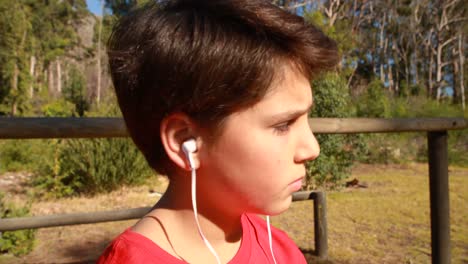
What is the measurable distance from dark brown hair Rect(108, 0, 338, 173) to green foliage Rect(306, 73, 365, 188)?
16.5ft

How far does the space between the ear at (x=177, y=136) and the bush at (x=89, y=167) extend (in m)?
5.36

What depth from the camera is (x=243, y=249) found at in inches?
39.4

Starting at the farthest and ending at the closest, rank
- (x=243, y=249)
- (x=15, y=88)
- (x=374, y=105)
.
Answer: (x=15, y=88)
(x=374, y=105)
(x=243, y=249)

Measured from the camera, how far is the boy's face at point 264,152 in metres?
0.81

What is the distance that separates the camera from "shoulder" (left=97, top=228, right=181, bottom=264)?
79 cm

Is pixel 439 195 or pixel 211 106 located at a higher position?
pixel 211 106

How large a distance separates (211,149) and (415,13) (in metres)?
26.4

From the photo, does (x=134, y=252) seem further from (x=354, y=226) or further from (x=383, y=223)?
(x=383, y=223)

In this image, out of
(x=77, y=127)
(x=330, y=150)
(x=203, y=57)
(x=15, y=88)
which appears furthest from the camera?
(x=15, y=88)

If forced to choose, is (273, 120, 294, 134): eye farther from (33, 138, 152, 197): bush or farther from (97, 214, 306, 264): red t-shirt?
(33, 138, 152, 197): bush

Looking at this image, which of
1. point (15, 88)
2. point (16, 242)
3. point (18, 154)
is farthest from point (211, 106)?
point (15, 88)

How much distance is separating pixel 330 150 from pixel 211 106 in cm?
536

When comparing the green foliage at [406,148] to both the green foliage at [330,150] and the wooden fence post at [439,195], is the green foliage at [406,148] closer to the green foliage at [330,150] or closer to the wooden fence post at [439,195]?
the green foliage at [330,150]

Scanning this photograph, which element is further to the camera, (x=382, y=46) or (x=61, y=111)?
(x=382, y=46)
